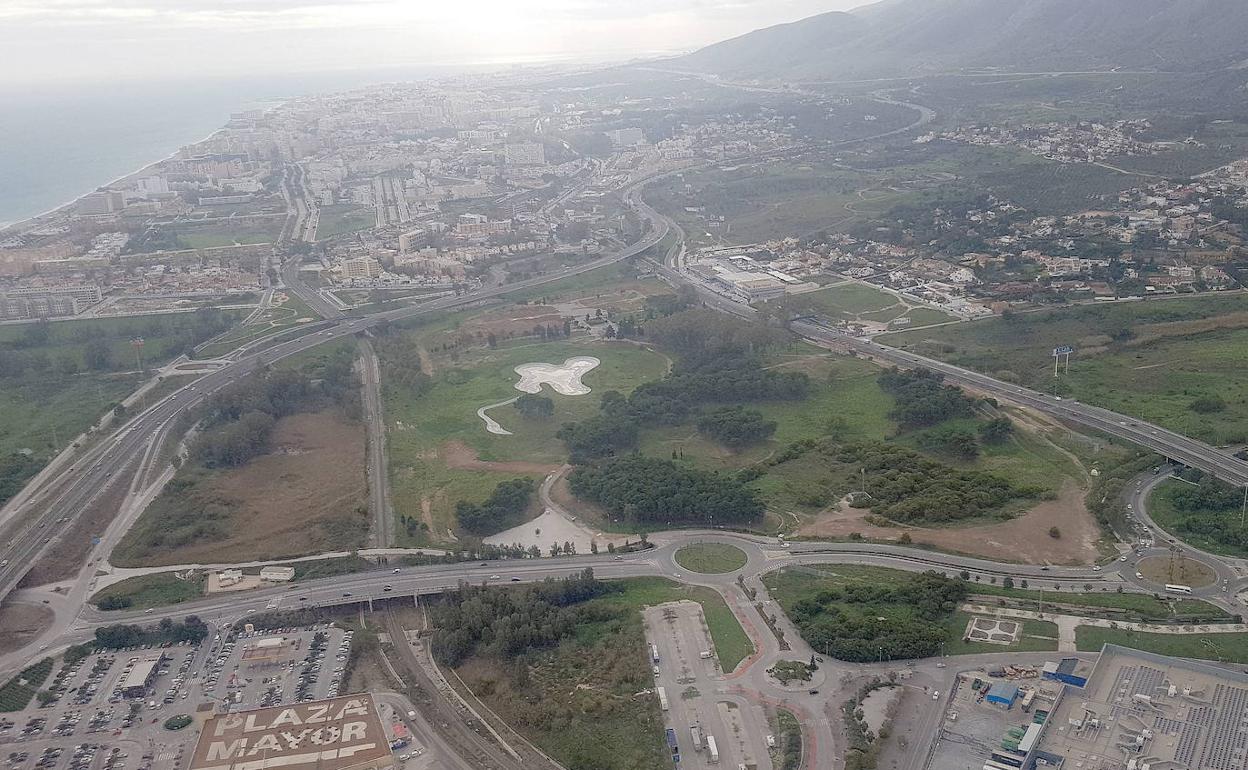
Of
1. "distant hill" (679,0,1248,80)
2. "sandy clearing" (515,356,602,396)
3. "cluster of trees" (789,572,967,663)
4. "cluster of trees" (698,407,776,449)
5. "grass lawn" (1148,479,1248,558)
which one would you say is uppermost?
"distant hill" (679,0,1248,80)

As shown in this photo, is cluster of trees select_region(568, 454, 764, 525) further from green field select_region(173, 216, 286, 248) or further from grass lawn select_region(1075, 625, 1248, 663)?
green field select_region(173, 216, 286, 248)

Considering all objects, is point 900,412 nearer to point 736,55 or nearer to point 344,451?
point 344,451

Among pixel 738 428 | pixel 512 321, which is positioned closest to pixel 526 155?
pixel 512 321

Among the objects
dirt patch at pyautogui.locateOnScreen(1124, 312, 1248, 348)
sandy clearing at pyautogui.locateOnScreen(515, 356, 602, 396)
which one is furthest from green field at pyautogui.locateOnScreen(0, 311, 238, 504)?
dirt patch at pyautogui.locateOnScreen(1124, 312, 1248, 348)

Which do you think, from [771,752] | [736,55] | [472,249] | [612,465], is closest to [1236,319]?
[612,465]

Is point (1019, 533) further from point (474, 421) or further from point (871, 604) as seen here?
point (474, 421)

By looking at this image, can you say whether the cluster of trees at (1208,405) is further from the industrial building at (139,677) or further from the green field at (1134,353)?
the industrial building at (139,677)
